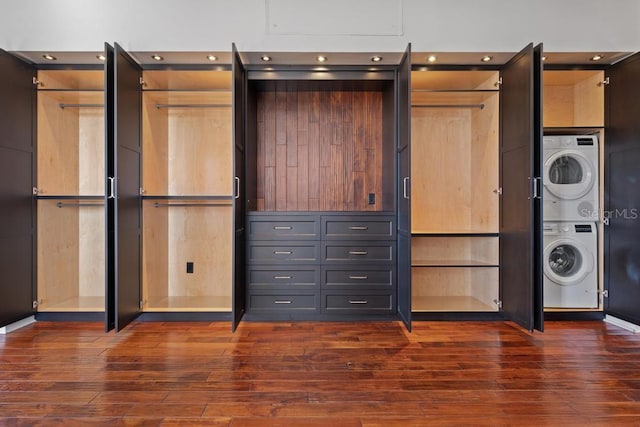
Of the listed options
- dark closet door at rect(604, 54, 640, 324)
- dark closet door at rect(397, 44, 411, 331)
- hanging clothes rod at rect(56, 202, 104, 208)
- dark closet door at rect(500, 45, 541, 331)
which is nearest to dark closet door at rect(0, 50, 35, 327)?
hanging clothes rod at rect(56, 202, 104, 208)

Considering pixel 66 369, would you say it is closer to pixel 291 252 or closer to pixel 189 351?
pixel 189 351

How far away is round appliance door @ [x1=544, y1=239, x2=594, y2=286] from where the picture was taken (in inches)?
127

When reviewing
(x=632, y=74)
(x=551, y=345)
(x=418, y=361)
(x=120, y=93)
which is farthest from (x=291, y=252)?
(x=632, y=74)

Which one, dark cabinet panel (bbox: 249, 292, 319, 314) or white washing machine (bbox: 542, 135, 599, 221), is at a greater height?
white washing machine (bbox: 542, 135, 599, 221)

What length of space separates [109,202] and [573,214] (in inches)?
152

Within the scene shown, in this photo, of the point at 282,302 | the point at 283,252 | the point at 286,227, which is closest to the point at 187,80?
the point at 286,227

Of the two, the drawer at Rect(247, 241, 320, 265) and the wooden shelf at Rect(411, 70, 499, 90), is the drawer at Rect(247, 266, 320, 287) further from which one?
the wooden shelf at Rect(411, 70, 499, 90)

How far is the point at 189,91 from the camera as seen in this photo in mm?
3373

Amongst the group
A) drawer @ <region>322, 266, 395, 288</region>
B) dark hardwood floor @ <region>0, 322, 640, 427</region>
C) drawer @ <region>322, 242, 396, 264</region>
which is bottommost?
dark hardwood floor @ <region>0, 322, 640, 427</region>

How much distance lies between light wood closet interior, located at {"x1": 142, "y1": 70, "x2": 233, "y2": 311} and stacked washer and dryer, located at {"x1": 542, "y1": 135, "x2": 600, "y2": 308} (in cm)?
295

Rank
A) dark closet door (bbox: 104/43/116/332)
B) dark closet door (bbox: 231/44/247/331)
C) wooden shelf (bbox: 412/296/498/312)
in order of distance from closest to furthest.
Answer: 1. dark closet door (bbox: 104/43/116/332)
2. dark closet door (bbox: 231/44/247/331)
3. wooden shelf (bbox: 412/296/498/312)

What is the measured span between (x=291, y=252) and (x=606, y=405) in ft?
7.44

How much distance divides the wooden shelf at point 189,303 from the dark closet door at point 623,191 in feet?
11.0

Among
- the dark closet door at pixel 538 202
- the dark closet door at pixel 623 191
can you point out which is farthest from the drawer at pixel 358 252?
the dark closet door at pixel 623 191
